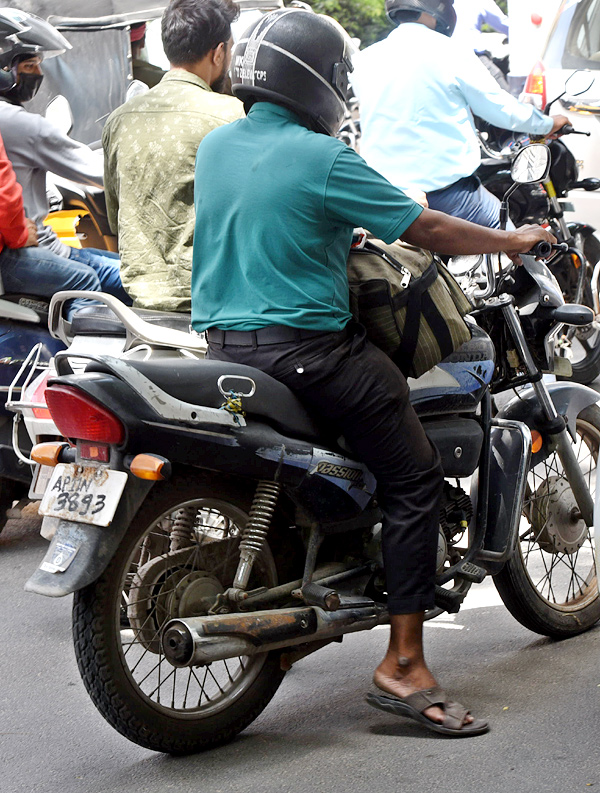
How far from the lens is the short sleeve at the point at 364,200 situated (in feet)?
9.66

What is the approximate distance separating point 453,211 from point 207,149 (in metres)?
3.41

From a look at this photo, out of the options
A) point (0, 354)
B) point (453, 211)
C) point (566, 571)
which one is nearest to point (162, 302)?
point (0, 354)

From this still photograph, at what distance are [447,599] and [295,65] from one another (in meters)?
1.71

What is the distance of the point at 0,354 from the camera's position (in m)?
5.18

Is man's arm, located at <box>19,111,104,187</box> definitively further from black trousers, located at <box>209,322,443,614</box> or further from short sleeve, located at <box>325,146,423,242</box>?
short sleeve, located at <box>325,146,423,242</box>

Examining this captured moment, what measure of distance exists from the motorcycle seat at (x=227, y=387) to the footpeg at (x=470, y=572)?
0.79 meters

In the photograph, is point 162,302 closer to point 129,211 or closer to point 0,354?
point 129,211

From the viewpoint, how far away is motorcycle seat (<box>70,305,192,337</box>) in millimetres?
4230

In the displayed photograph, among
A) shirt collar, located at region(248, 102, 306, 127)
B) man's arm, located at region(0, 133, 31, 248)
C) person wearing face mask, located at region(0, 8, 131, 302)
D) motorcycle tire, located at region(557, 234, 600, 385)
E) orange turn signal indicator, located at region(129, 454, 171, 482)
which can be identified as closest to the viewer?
orange turn signal indicator, located at region(129, 454, 171, 482)

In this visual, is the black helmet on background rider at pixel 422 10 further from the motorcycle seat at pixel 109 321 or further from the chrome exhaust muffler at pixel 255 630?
the chrome exhaust muffler at pixel 255 630

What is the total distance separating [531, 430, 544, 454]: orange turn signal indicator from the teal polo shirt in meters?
1.11

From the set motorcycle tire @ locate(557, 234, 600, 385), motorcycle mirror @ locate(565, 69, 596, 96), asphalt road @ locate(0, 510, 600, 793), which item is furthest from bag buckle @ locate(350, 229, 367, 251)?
motorcycle mirror @ locate(565, 69, 596, 96)

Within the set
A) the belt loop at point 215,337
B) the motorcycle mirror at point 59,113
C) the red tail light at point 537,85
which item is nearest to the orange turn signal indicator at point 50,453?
the belt loop at point 215,337

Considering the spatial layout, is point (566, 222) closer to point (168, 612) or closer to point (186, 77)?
point (186, 77)
